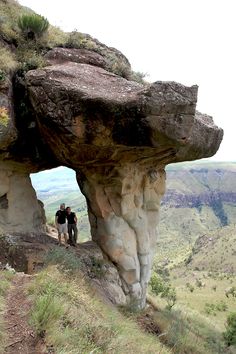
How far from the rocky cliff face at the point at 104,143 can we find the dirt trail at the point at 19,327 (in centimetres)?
622

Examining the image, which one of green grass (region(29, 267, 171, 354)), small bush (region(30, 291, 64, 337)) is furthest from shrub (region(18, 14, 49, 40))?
small bush (region(30, 291, 64, 337))

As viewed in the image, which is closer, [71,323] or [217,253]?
[71,323]

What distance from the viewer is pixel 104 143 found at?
14.4m

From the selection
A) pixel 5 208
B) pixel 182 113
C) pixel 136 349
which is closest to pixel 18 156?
pixel 5 208

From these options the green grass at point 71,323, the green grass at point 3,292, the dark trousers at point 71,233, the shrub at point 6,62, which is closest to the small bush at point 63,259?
the dark trousers at point 71,233

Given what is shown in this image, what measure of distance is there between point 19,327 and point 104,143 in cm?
775

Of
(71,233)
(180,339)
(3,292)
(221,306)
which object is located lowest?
(221,306)

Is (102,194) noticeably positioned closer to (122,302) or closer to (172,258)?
(122,302)

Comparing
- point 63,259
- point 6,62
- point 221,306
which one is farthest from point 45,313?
point 221,306

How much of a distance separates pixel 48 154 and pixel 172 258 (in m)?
103

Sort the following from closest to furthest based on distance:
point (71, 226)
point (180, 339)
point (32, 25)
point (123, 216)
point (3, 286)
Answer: point (3, 286) → point (180, 339) → point (123, 216) → point (32, 25) → point (71, 226)

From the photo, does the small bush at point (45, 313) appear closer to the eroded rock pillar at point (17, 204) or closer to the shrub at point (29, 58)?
the eroded rock pillar at point (17, 204)

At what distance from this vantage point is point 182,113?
1377cm

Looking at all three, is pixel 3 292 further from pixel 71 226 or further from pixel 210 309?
pixel 210 309
